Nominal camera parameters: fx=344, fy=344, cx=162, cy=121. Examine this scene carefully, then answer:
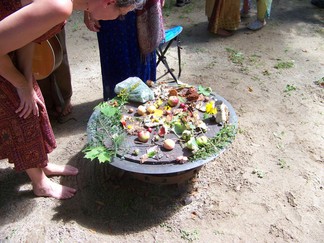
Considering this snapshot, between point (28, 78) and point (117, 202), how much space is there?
3.76 feet

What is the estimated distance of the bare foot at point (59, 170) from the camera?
9.14 ft

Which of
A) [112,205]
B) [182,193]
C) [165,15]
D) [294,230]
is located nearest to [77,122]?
[112,205]

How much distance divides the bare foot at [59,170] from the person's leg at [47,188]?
16cm

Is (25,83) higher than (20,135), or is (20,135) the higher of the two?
(25,83)

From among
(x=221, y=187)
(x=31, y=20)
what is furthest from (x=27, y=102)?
(x=221, y=187)

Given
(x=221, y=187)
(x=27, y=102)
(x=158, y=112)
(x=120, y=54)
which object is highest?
(x=27, y=102)

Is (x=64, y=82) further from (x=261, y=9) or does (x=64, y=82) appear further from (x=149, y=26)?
(x=261, y=9)

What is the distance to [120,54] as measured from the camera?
3100 mm

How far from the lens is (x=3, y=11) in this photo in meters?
1.77

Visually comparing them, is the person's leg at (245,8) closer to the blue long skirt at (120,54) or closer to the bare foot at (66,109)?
the blue long skirt at (120,54)

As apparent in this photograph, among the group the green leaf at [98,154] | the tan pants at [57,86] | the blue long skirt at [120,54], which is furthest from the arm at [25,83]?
the tan pants at [57,86]

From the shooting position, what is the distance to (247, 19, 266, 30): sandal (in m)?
5.46

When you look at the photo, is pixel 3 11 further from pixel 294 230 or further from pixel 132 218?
pixel 294 230

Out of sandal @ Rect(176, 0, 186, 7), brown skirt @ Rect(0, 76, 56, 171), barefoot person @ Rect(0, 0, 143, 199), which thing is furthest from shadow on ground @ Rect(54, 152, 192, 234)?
sandal @ Rect(176, 0, 186, 7)
